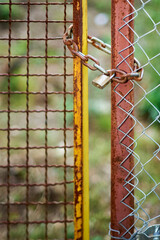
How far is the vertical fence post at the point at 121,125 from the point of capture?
1000 mm

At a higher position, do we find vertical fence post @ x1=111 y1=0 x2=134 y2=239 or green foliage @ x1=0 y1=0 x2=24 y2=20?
green foliage @ x1=0 y1=0 x2=24 y2=20

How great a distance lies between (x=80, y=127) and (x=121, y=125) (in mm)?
262

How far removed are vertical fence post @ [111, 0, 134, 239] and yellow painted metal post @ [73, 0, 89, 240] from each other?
19 centimetres

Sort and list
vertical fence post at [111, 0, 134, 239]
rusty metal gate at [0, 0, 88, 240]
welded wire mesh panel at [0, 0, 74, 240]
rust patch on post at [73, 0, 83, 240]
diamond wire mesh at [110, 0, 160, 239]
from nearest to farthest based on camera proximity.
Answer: vertical fence post at [111, 0, 134, 239], rust patch on post at [73, 0, 83, 240], rusty metal gate at [0, 0, 88, 240], welded wire mesh panel at [0, 0, 74, 240], diamond wire mesh at [110, 0, 160, 239]

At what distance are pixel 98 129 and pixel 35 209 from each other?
1.17m

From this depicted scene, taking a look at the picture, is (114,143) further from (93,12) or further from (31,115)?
(93,12)

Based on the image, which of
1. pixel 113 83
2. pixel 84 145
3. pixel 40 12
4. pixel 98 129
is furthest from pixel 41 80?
pixel 113 83

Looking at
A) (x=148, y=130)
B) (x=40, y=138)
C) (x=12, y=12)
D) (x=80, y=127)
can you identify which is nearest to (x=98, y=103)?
(x=148, y=130)

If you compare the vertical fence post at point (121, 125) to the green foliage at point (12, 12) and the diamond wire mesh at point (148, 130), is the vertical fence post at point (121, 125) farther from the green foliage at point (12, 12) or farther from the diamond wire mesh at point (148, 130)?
the green foliage at point (12, 12)

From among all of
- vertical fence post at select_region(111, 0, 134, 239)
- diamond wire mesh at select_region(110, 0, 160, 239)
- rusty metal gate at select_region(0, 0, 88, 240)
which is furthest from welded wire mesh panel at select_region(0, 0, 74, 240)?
vertical fence post at select_region(111, 0, 134, 239)

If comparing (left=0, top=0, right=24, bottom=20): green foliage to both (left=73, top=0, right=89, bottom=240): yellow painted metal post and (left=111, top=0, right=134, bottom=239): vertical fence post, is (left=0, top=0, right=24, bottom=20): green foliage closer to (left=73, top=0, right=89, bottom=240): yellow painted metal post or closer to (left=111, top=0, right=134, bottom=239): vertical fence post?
(left=73, top=0, right=89, bottom=240): yellow painted metal post

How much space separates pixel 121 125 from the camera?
1.03m

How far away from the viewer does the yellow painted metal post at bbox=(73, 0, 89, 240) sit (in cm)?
116

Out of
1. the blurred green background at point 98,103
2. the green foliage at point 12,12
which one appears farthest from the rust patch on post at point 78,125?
the green foliage at point 12,12
